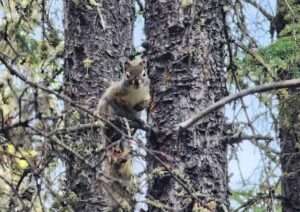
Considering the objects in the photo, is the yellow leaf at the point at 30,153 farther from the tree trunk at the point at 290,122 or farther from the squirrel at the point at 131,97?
the tree trunk at the point at 290,122

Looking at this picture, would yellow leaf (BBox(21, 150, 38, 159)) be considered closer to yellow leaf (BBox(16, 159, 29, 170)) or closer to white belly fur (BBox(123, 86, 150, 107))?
yellow leaf (BBox(16, 159, 29, 170))

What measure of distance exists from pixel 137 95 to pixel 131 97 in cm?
4

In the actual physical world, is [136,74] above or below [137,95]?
above

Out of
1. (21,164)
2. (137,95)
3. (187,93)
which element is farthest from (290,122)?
(21,164)

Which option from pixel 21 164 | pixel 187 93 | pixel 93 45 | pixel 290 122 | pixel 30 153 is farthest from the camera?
pixel 93 45

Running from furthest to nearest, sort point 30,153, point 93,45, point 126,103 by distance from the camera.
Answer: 1. point 93,45
2. point 126,103
3. point 30,153

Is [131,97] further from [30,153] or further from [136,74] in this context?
[30,153]

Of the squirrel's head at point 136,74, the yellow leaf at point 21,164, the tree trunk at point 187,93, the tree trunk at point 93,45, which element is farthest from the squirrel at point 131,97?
the tree trunk at point 93,45

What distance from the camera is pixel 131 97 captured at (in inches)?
142

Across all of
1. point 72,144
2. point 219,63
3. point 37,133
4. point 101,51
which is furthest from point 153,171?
point 101,51

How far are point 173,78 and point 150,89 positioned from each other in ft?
0.43

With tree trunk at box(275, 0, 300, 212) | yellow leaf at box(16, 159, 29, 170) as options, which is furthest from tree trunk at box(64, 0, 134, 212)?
yellow leaf at box(16, 159, 29, 170)

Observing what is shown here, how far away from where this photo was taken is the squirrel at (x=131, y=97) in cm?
358

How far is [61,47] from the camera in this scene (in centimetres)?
568
